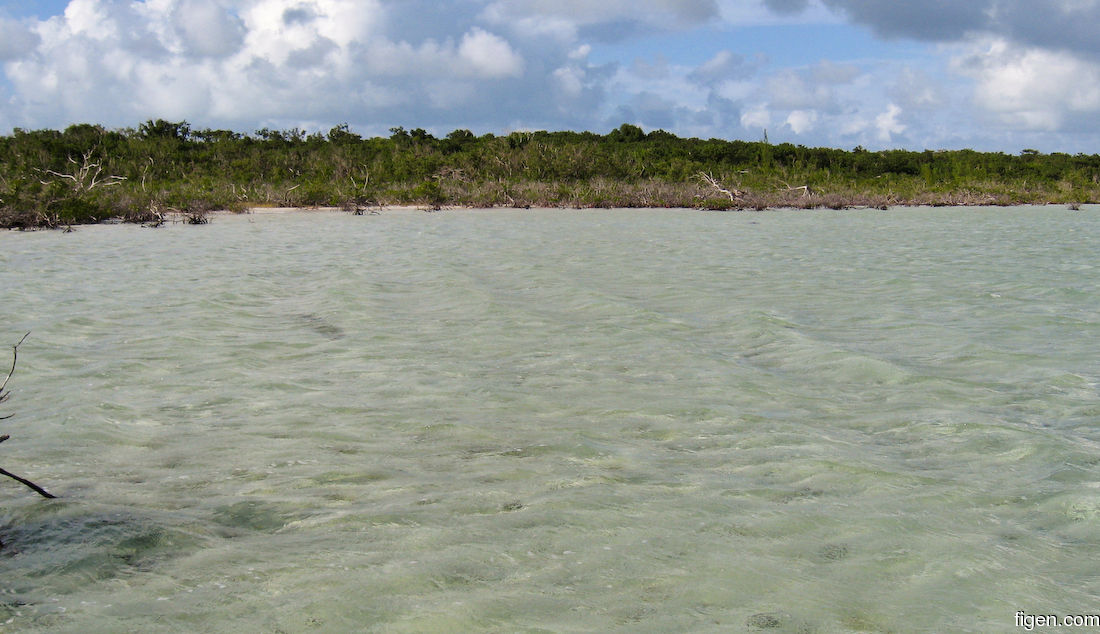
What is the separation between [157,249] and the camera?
58.3ft

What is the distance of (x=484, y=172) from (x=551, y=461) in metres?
41.5

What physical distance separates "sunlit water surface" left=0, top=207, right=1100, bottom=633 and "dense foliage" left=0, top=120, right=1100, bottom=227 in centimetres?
2100

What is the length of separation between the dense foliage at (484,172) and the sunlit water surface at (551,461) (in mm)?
21005

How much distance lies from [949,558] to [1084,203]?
5109 centimetres

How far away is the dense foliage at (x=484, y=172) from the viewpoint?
35.6 metres

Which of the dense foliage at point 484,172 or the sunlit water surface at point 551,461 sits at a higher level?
the dense foliage at point 484,172

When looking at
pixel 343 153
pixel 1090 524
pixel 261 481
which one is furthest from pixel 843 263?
pixel 343 153

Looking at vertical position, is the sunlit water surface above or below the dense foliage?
below

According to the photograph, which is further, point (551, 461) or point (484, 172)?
point (484, 172)

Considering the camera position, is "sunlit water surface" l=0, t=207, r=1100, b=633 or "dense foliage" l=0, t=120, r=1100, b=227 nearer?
"sunlit water surface" l=0, t=207, r=1100, b=633

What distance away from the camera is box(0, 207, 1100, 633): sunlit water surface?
118 inches

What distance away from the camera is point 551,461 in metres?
4.50

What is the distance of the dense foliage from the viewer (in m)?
35.6

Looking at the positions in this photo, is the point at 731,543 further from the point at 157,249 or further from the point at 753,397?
the point at 157,249
